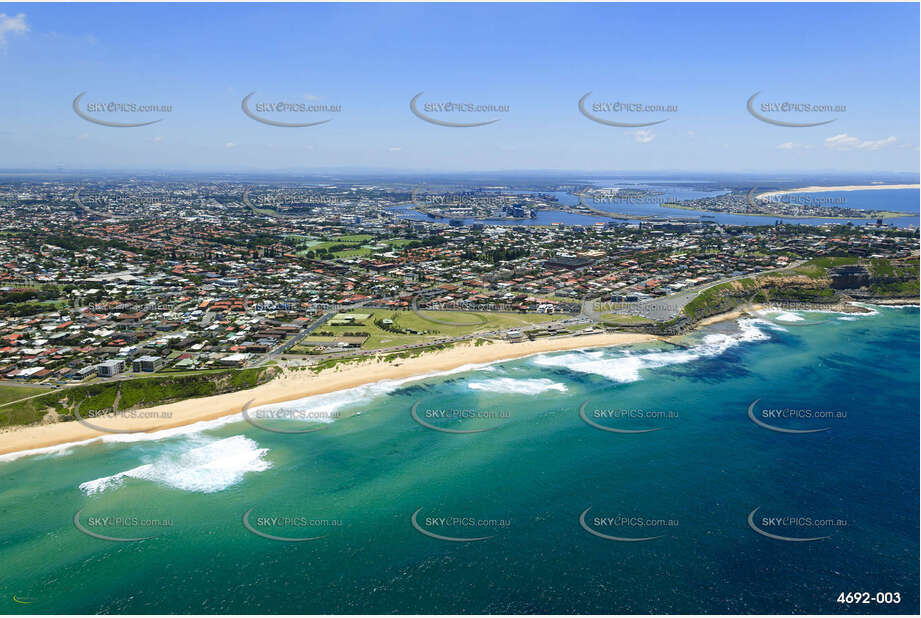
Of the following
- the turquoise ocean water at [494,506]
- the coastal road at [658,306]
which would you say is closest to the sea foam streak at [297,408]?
the turquoise ocean water at [494,506]

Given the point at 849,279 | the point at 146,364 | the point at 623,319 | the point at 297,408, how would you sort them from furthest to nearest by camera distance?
the point at 849,279 → the point at 623,319 → the point at 146,364 → the point at 297,408

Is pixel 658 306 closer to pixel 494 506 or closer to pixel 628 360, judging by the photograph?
pixel 628 360

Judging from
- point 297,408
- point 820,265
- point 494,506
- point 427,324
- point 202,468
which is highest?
point 820,265

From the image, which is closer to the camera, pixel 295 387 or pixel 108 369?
pixel 108 369

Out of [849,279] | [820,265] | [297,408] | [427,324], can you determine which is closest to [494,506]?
[297,408]

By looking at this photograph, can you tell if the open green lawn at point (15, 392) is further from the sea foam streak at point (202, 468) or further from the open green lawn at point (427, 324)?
the open green lawn at point (427, 324)

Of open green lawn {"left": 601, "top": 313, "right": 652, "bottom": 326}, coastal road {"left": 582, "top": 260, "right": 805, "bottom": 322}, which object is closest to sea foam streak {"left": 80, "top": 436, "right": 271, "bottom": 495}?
open green lawn {"left": 601, "top": 313, "right": 652, "bottom": 326}
